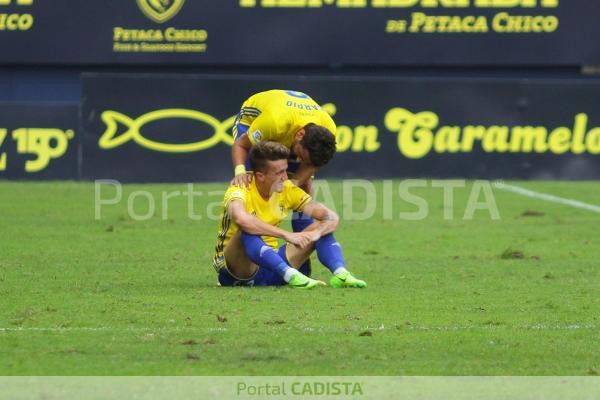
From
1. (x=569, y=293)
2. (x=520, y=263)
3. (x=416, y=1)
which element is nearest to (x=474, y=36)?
(x=416, y=1)

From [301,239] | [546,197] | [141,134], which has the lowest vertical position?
[546,197]

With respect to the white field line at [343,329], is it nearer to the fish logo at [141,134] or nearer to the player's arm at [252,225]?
the player's arm at [252,225]

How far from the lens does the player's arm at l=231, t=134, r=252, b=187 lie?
32.2 feet

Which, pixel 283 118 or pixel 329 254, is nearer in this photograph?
pixel 329 254

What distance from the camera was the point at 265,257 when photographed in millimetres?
9555

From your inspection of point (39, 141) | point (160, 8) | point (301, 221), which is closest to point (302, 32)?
point (160, 8)

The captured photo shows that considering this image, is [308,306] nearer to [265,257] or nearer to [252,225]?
[265,257]

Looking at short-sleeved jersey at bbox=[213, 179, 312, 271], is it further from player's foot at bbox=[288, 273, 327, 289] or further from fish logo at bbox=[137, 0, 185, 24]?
fish logo at bbox=[137, 0, 185, 24]

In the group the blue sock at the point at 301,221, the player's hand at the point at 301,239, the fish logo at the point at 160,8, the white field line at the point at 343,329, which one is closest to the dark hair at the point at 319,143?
the player's hand at the point at 301,239

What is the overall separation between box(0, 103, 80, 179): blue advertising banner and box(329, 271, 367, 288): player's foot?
11857 mm

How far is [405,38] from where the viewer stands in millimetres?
24766

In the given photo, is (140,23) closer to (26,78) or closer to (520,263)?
(26,78)

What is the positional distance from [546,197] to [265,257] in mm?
10557

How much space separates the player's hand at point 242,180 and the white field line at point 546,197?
8558mm
